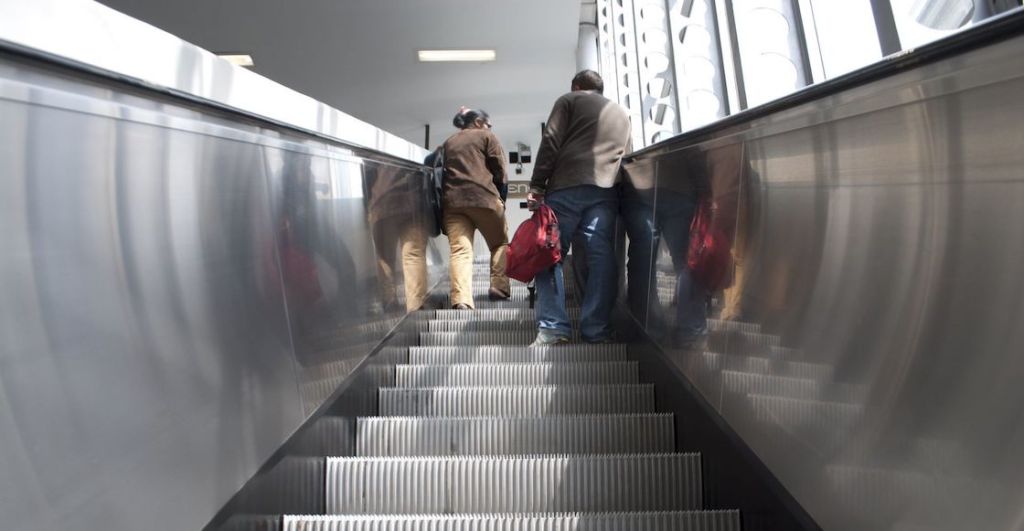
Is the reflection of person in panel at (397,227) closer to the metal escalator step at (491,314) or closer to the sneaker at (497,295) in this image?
the metal escalator step at (491,314)

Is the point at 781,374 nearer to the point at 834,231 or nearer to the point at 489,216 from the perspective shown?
the point at 834,231

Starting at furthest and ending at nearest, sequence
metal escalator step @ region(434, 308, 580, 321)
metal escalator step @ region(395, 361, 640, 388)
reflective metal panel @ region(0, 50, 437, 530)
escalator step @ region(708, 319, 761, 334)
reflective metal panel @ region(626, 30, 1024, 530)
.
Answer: metal escalator step @ region(434, 308, 580, 321), metal escalator step @ region(395, 361, 640, 388), escalator step @ region(708, 319, 761, 334), reflective metal panel @ region(0, 50, 437, 530), reflective metal panel @ region(626, 30, 1024, 530)

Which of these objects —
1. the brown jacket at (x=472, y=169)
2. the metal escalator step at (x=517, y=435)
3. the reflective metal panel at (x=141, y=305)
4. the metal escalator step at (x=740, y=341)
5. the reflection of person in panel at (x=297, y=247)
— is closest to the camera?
the reflective metal panel at (x=141, y=305)

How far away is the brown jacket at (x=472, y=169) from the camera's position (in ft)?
21.9

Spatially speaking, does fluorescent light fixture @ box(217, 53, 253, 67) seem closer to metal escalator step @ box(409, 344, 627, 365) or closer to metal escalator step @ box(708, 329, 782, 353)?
metal escalator step @ box(409, 344, 627, 365)

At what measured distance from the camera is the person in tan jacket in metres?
6.68

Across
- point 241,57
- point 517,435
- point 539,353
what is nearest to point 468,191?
point 539,353

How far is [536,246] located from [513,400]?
1.29 metres

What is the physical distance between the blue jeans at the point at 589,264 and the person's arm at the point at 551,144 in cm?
15

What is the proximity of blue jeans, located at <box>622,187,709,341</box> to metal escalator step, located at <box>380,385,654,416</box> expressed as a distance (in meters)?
0.41

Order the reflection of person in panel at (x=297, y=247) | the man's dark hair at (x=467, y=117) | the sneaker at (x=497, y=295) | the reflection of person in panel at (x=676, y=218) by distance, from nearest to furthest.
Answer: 1. the reflection of person in panel at (x=297, y=247)
2. the reflection of person in panel at (x=676, y=218)
3. the man's dark hair at (x=467, y=117)
4. the sneaker at (x=497, y=295)

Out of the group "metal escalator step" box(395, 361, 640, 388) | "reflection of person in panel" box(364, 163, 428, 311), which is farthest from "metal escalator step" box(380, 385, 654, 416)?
"reflection of person in panel" box(364, 163, 428, 311)

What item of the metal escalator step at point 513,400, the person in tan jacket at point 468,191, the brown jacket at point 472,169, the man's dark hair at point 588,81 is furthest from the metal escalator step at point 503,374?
the brown jacket at point 472,169

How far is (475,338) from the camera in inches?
222
